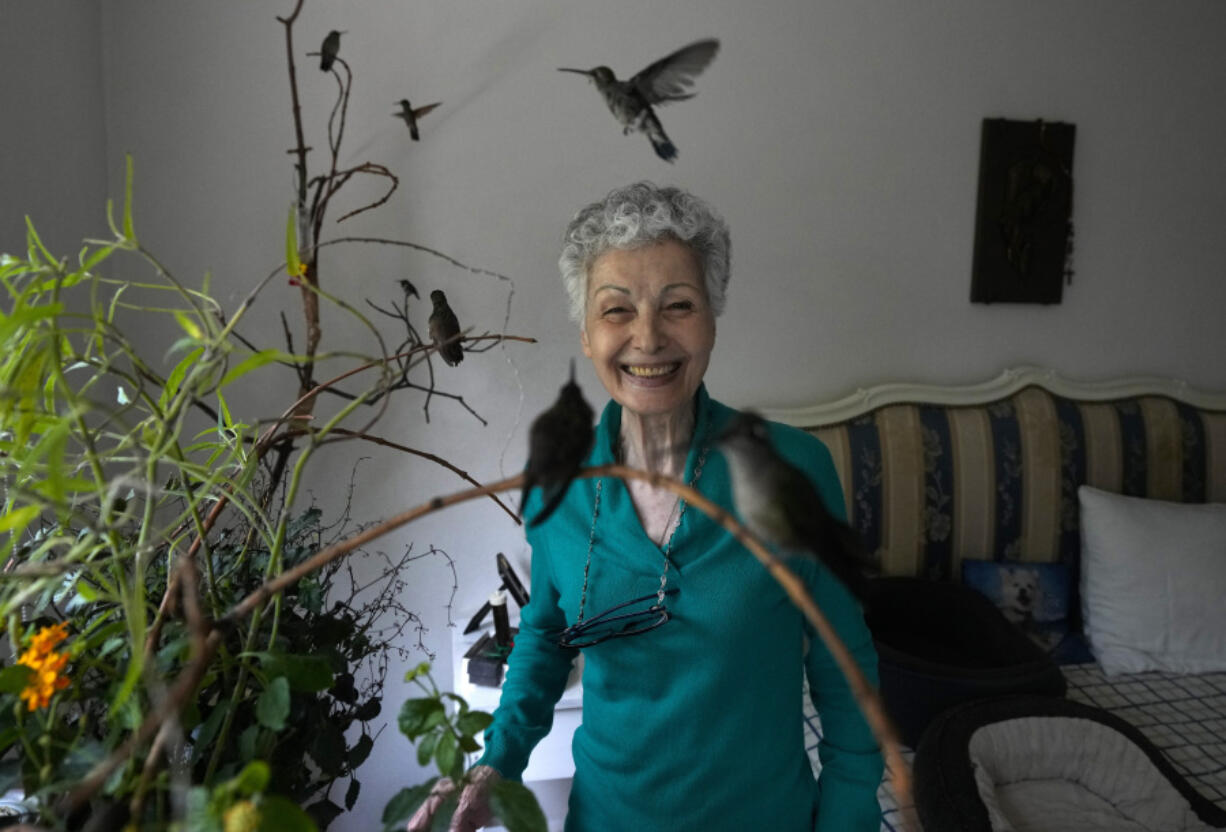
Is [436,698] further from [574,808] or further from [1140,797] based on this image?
[1140,797]

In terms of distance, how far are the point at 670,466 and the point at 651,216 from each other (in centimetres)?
32

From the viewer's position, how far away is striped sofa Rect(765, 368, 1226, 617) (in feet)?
6.95

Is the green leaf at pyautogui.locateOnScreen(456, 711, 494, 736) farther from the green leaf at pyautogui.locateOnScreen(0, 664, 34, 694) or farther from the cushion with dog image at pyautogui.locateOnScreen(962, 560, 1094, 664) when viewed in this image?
the cushion with dog image at pyautogui.locateOnScreen(962, 560, 1094, 664)

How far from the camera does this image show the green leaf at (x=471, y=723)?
0.44 m

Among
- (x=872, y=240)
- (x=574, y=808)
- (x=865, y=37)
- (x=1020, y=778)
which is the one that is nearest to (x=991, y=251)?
(x=872, y=240)

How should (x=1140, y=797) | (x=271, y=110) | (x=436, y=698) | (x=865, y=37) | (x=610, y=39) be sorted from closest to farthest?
(x=436, y=698) < (x=1140, y=797) < (x=271, y=110) < (x=610, y=39) < (x=865, y=37)

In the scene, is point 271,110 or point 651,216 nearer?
point 651,216

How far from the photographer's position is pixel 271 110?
1.75m

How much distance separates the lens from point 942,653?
6.52 feet

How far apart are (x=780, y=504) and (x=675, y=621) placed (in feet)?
2.12

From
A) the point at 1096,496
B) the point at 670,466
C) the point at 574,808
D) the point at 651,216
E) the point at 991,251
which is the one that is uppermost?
the point at 991,251

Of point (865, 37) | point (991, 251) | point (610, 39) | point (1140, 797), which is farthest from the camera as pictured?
point (991, 251)

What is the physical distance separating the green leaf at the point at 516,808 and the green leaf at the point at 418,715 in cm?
6

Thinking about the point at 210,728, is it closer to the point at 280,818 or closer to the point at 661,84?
the point at 280,818
